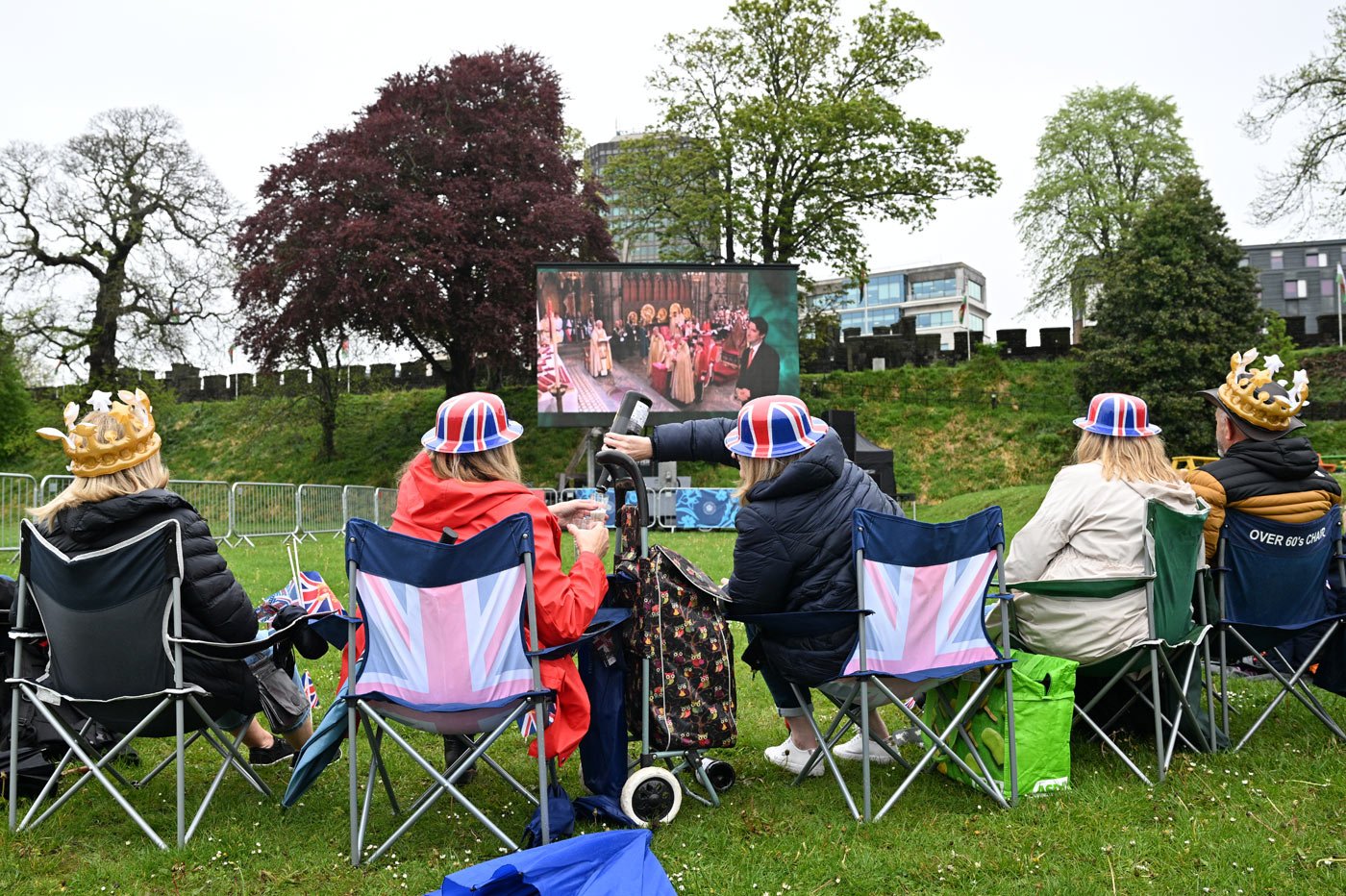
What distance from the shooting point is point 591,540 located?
373 cm

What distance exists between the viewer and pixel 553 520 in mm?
3660

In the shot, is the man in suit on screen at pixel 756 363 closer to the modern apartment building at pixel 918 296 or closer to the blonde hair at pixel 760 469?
the blonde hair at pixel 760 469

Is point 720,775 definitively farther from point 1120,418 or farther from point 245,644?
point 1120,418

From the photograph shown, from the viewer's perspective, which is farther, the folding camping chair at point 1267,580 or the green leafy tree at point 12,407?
the green leafy tree at point 12,407

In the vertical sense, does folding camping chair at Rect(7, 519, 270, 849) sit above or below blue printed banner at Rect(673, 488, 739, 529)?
above

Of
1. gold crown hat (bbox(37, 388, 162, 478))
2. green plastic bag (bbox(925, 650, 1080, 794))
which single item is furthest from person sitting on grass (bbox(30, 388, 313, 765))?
green plastic bag (bbox(925, 650, 1080, 794))

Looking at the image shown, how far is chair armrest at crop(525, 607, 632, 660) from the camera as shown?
11.1ft

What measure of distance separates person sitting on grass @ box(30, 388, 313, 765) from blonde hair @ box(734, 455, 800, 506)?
1.85 metres

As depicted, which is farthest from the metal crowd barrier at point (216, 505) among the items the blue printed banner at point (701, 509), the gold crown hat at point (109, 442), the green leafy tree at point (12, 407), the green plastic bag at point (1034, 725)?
the green plastic bag at point (1034, 725)

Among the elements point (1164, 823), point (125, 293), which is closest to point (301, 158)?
point (125, 293)

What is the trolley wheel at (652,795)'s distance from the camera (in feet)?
12.0

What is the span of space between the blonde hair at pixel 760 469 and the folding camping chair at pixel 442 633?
108 cm

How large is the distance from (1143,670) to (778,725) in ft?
5.43

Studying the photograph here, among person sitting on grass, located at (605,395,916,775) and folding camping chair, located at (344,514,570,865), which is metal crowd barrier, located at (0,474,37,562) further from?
person sitting on grass, located at (605,395,916,775)
